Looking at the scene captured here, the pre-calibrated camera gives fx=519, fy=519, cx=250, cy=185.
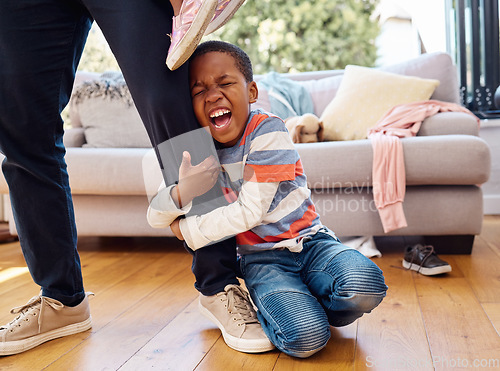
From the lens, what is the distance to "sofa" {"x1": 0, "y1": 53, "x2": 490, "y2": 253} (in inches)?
80.9

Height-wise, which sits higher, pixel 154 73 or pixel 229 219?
pixel 154 73

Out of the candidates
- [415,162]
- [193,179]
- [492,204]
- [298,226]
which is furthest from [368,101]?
[193,179]

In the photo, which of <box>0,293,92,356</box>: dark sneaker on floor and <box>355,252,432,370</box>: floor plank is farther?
<box>0,293,92,356</box>: dark sneaker on floor

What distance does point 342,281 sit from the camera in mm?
1129

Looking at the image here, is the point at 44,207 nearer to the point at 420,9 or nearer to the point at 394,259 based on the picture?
the point at 394,259

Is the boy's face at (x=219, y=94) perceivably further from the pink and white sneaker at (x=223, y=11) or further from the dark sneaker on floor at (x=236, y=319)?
the dark sneaker on floor at (x=236, y=319)

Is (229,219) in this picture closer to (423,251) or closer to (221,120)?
(221,120)

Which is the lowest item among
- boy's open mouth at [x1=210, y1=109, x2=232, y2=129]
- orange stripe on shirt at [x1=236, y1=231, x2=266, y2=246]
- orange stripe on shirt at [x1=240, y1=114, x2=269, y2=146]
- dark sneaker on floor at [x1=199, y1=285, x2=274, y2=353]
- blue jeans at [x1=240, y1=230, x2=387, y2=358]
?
dark sneaker on floor at [x1=199, y1=285, x2=274, y2=353]

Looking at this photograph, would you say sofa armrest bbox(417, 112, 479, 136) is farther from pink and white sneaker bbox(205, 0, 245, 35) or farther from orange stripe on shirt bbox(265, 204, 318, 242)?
pink and white sneaker bbox(205, 0, 245, 35)

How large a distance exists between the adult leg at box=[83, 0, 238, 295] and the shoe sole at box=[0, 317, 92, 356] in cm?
50

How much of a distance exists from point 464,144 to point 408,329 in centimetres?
104

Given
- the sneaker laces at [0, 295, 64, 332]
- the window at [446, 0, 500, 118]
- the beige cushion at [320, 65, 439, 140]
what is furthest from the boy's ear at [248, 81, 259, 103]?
the window at [446, 0, 500, 118]

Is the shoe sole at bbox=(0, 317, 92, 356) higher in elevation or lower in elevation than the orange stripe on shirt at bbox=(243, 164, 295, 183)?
lower

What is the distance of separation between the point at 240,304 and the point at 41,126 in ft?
2.00
